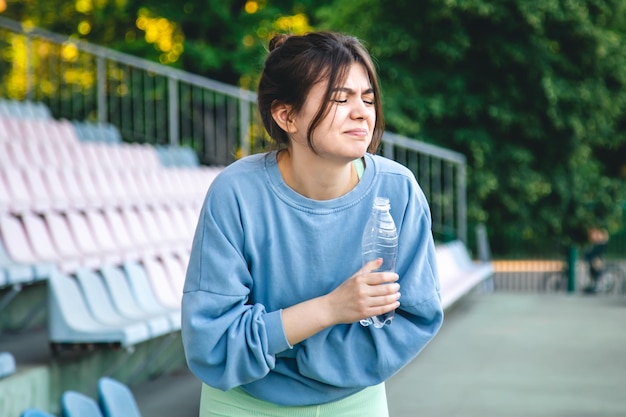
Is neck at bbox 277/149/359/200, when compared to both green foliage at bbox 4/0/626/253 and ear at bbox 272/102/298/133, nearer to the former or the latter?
ear at bbox 272/102/298/133

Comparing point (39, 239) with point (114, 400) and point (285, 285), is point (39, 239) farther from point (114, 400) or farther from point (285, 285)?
point (285, 285)

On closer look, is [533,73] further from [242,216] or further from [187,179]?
[242,216]

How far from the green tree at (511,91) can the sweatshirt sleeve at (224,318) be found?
15407 mm

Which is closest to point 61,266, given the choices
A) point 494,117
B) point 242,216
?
point 242,216

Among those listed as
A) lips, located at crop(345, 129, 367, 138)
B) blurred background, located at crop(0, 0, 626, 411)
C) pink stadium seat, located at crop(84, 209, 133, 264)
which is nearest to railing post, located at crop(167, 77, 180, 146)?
blurred background, located at crop(0, 0, 626, 411)

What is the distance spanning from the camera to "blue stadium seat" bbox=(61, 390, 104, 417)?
2598 millimetres

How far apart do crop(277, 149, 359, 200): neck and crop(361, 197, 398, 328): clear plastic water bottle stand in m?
0.09

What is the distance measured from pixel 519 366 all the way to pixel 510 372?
257 millimetres

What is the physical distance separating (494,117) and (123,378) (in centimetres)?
1292

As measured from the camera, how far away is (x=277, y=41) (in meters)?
2.01

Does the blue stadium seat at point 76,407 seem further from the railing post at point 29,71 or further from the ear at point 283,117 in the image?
the railing post at point 29,71

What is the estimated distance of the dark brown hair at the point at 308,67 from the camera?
188 cm

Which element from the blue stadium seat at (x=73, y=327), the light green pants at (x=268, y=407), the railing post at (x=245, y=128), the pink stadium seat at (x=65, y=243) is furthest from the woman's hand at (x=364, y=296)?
the railing post at (x=245, y=128)

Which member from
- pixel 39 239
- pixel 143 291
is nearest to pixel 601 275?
pixel 143 291
